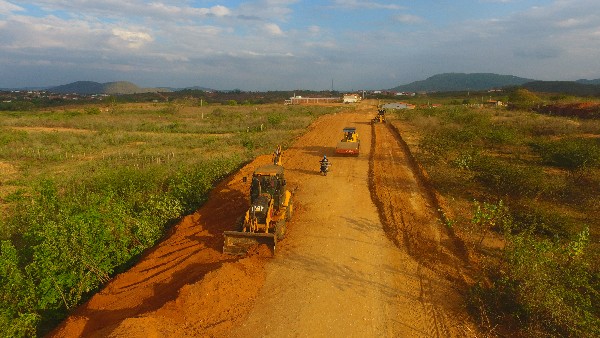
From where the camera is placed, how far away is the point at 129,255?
9742mm

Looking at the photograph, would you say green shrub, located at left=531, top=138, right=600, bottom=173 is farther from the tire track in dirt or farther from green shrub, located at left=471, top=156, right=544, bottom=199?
the tire track in dirt

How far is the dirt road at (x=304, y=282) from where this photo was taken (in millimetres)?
6664

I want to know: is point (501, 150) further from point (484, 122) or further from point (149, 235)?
point (149, 235)

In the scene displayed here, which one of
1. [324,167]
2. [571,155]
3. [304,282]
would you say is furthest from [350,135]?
[304,282]

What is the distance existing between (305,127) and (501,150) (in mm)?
18968

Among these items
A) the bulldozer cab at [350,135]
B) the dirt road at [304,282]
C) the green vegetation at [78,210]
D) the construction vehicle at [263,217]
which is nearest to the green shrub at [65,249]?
the green vegetation at [78,210]

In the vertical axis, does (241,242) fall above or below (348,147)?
below

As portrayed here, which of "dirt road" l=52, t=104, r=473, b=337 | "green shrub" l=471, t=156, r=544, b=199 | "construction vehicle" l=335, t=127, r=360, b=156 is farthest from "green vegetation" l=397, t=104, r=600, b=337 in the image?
"construction vehicle" l=335, t=127, r=360, b=156

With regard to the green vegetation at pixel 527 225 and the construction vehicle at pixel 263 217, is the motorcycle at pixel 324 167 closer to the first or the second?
the green vegetation at pixel 527 225

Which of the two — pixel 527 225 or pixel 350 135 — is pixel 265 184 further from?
pixel 350 135

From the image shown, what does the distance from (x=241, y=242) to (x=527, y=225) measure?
335 inches

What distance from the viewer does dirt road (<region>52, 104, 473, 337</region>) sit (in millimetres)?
A: 6664

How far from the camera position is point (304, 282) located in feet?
26.5

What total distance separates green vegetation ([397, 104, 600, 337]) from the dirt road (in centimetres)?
81
